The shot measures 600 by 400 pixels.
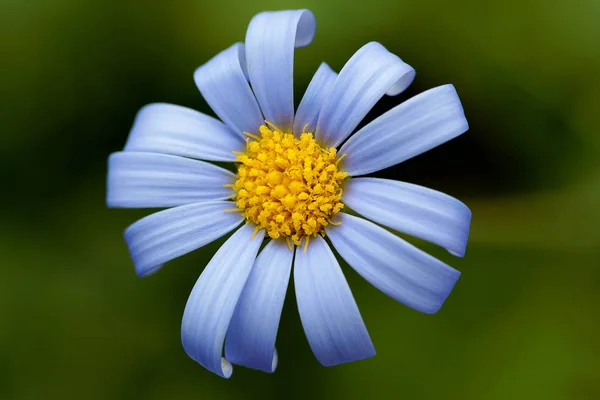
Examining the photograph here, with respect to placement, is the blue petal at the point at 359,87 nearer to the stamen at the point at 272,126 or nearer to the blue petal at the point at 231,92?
the stamen at the point at 272,126

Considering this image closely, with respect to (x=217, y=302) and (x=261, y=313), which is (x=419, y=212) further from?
(x=217, y=302)

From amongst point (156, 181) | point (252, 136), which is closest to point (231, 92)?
point (252, 136)

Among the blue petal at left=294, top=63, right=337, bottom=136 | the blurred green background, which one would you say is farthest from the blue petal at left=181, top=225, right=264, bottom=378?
the blurred green background

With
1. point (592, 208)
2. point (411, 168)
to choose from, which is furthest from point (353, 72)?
point (592, 208)

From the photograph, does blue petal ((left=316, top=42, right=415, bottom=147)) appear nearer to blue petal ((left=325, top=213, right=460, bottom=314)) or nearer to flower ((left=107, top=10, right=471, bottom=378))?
flower ((left=107, top=10, right=471, bottom=378))

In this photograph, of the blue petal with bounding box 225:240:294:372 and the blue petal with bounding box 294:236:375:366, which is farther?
the blue petal with bounding box 225:240:294:372

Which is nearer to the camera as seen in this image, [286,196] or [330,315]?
[330,315]
